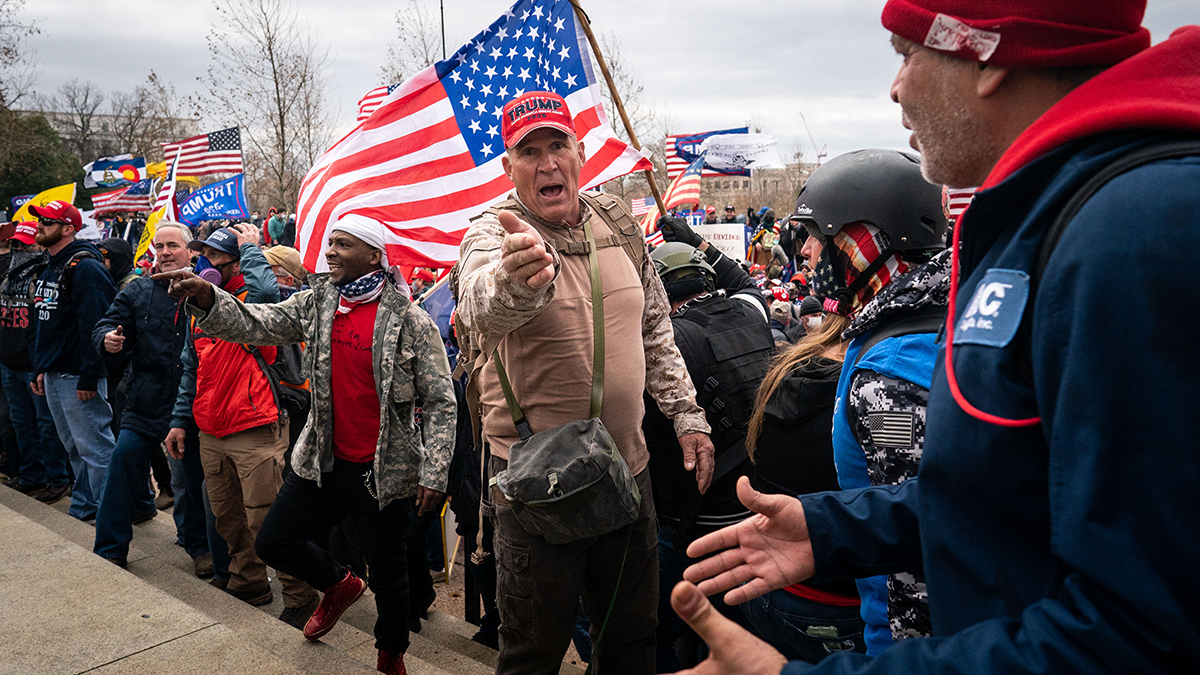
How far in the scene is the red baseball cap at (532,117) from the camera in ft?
10.2

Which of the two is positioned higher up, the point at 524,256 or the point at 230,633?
Result: the point at 524,256

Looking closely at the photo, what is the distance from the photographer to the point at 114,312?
19.3 feet

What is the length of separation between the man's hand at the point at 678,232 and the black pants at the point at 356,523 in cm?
→ 212

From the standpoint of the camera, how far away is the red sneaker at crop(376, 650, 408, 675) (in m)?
4.14

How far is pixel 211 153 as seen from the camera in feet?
42.0

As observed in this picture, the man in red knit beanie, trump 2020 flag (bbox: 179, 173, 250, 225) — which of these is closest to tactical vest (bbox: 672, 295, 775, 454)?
the man in red knit beanie

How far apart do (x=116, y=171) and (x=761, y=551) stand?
2580cm

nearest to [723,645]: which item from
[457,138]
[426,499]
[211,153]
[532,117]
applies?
[532,117]

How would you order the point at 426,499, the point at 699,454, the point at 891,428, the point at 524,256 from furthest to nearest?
the point at 426,499 → the point at 699,454 → the point at 524,256 → the point at 891,428

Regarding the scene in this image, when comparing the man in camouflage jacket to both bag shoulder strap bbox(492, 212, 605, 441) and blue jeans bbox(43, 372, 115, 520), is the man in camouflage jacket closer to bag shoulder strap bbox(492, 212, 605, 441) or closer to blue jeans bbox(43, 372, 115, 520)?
bag shoulder strap bbox(492, 212, 605, 441)

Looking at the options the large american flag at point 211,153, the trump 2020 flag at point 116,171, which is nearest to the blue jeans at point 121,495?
the large american flag at point 211,153

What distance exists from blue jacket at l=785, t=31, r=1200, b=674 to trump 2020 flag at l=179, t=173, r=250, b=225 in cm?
1125

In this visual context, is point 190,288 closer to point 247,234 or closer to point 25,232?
point 247,234

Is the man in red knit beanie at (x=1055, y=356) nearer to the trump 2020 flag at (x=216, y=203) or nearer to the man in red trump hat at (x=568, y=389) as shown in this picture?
the man in red trump hat at (x=568, y=389)
